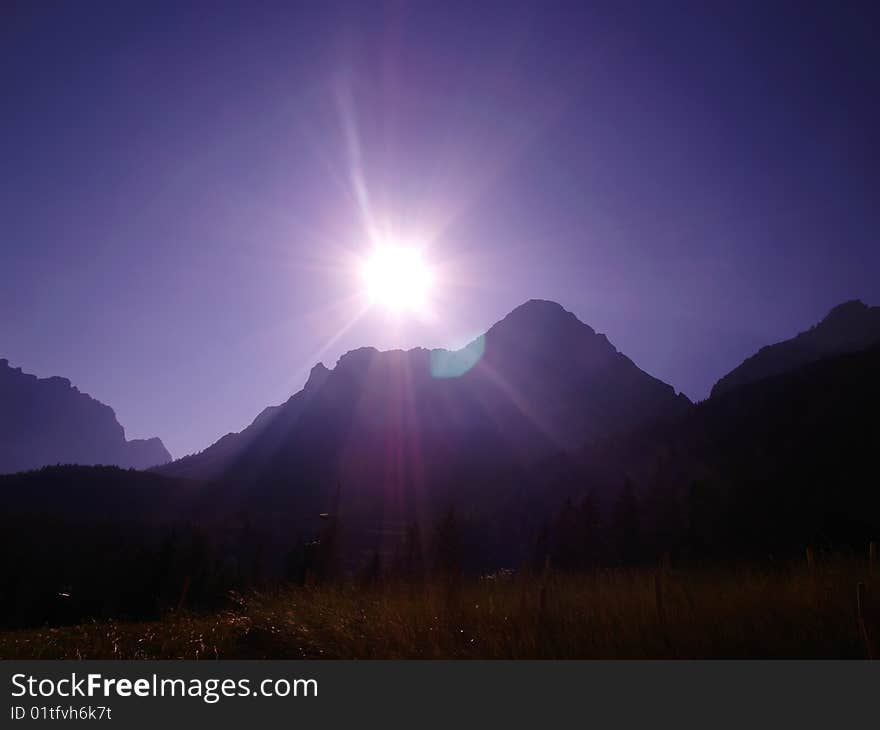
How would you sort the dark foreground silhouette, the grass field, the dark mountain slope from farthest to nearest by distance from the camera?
the dark mountain slope < the dark foreground silhouette < the grass field

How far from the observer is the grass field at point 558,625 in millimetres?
6383

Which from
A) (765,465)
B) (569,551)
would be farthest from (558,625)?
(765,465)

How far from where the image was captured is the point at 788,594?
7539 mm

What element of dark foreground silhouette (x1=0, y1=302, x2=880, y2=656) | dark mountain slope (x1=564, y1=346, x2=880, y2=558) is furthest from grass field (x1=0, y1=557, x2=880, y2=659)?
dark mountain slope (x1=564, y1=346, x2=880, y2=558)

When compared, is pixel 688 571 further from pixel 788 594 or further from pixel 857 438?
pixel 857 438

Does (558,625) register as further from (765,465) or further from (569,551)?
(765,465)

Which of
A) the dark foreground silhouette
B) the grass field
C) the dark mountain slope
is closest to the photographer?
the grass field

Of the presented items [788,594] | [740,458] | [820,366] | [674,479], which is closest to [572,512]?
[674,479]

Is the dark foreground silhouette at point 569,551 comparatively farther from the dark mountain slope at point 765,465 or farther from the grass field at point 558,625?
the dark mountain slope at point 765,465

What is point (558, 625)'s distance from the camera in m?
7.16

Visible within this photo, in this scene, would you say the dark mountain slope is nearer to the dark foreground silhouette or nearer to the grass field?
the dark foreground silhouette

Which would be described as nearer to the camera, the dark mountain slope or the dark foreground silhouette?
the dark foreground silhouette

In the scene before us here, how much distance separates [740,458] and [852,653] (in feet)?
316

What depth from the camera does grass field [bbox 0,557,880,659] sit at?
20.9 feet
